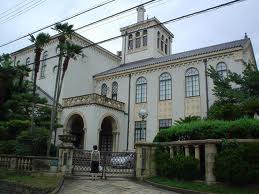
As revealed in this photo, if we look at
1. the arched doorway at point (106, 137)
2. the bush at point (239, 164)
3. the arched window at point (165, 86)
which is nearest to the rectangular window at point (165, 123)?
the arched window at point (165, 86)

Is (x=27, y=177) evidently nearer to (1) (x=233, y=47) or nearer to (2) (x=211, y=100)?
(2) (x=211, y=100)

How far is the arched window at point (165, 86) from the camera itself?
2921cm

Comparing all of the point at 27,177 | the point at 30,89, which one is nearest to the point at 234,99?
the point at 27,177

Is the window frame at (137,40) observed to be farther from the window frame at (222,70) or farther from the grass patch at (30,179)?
the grass patch at (30,179)

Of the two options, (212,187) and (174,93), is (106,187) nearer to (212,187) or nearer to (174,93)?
(212,187)

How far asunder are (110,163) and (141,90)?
1570 centimetres

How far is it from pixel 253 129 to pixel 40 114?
704 inches

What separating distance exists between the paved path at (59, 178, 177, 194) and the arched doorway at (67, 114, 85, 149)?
16.0 m

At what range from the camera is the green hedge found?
12.0 meters

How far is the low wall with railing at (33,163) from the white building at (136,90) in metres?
11.2

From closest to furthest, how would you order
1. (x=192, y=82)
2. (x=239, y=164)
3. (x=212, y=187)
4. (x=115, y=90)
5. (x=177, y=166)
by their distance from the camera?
(x=239, y=164)
(x=212, y=187)
(x=177, y=166)
(x=192, y=82)
(x=115, y=90)

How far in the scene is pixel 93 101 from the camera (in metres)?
28.0

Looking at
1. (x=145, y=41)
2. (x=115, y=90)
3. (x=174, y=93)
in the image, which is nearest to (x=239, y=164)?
(x=174, y=93)

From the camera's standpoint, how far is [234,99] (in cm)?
2202
